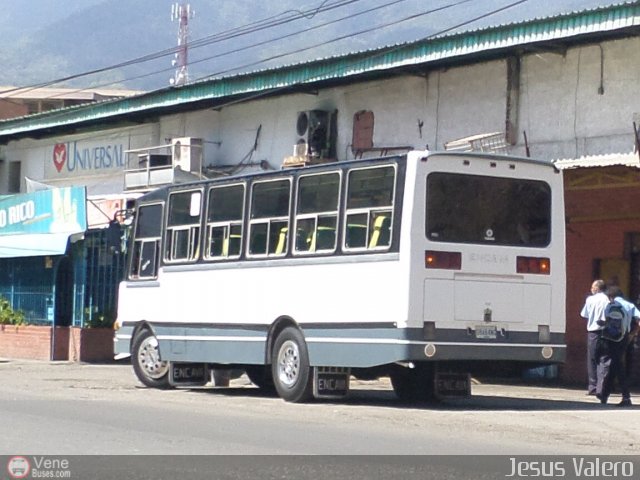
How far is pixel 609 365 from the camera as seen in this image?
18281 millimetres

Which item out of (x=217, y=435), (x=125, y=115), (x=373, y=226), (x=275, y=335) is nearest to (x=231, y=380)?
(x=275, y=335)

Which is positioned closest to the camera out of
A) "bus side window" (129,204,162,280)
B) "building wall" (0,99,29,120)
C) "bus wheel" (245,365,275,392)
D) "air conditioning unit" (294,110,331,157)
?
"bus wheel" (245,365,275,392)

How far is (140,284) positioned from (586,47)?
26.9ft

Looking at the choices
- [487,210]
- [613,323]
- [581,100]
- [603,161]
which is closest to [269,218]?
[487,210]

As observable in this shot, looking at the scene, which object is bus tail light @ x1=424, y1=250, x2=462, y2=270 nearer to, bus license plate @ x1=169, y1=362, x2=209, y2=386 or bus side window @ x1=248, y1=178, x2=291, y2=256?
bus side window @ x1=248, y1=178, x2=291, y2=256

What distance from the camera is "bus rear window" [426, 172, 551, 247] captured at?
52.5 feet

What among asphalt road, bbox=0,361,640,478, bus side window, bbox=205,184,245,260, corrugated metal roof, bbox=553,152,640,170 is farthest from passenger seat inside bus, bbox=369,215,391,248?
corrugated metal roof, bbox=553,152,640,170

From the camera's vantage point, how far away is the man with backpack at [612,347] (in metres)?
18.1

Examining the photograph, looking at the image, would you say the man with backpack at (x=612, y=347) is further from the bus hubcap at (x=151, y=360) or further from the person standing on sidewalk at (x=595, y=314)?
the bus hubcap at (x=151, y=360)

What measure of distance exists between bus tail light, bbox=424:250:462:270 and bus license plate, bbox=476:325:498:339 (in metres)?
0.79

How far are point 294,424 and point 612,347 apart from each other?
5.83 meters

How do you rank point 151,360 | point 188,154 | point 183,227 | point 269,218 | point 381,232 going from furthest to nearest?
point 188,154 < point 151,360 < point 183,227 < point 269,218 < point 381,232

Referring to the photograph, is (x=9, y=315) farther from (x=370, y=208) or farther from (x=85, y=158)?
(x=370, y=208)
